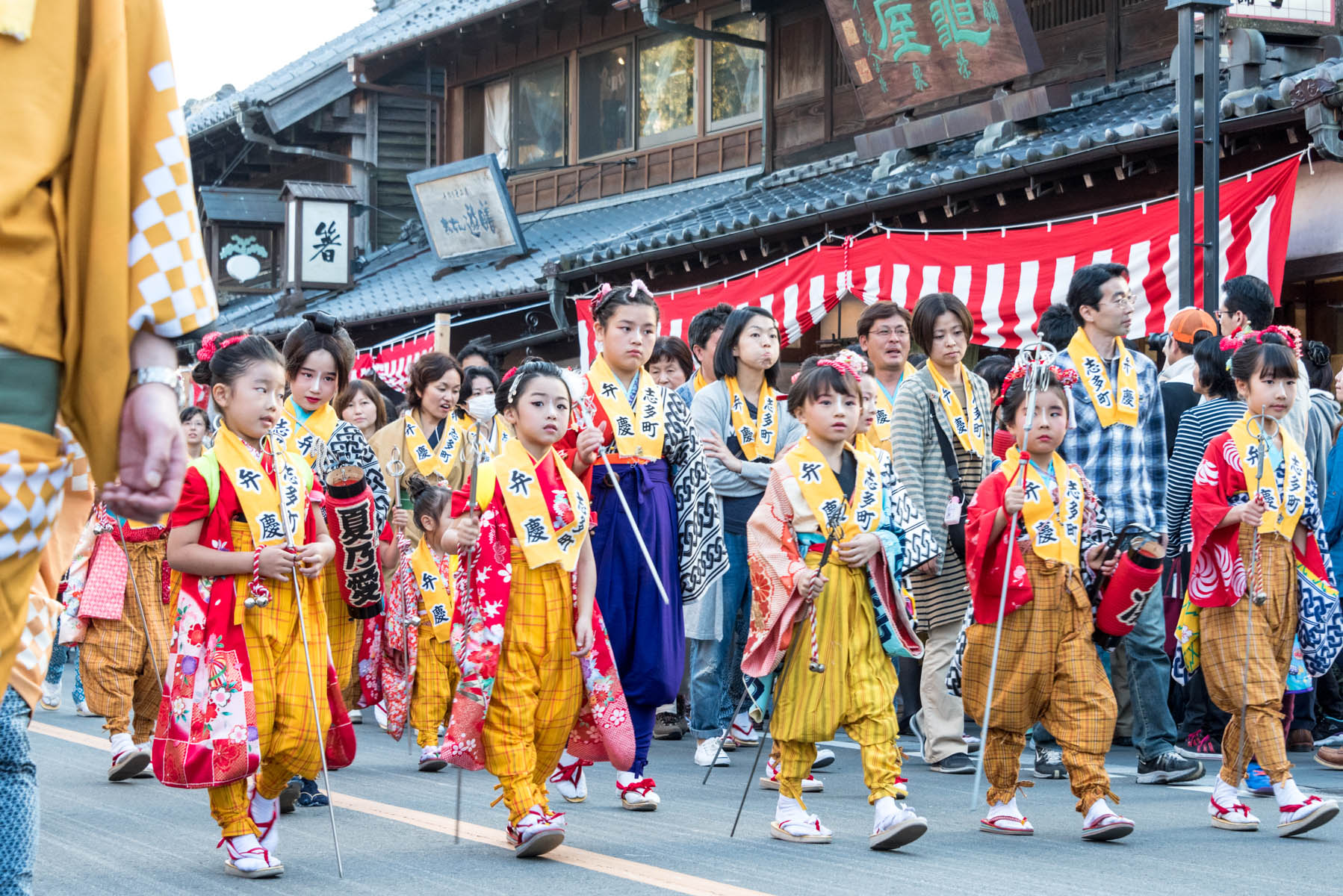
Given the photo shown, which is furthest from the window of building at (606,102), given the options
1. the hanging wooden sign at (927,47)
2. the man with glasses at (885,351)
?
the man with glasses at (885,351)

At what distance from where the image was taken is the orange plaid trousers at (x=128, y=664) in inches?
292

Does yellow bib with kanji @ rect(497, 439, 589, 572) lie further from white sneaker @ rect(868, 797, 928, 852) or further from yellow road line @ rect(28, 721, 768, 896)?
white sneaker @ rect(868, 797, 928, 852)

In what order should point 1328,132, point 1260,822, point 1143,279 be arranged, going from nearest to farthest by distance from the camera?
point 1260,822 < point 1328,132 < point 1143,279

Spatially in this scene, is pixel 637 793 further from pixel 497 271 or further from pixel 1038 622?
pixel 497 271

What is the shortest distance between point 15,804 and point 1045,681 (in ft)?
12.4

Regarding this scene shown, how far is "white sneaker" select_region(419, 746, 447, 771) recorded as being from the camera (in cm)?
729

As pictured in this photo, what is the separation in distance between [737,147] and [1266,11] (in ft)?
27.3

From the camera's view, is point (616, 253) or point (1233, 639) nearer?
point (1233, 639)

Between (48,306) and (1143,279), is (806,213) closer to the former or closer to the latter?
(1143,279)

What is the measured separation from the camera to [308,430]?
6.50m

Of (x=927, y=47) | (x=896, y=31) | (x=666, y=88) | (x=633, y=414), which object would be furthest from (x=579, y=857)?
(x=666, y=88)

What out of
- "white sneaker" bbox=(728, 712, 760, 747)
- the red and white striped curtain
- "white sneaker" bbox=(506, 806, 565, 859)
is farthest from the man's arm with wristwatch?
the red and white striped curtain

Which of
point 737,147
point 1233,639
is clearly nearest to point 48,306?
point 1233,639

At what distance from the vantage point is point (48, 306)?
2188 mm
